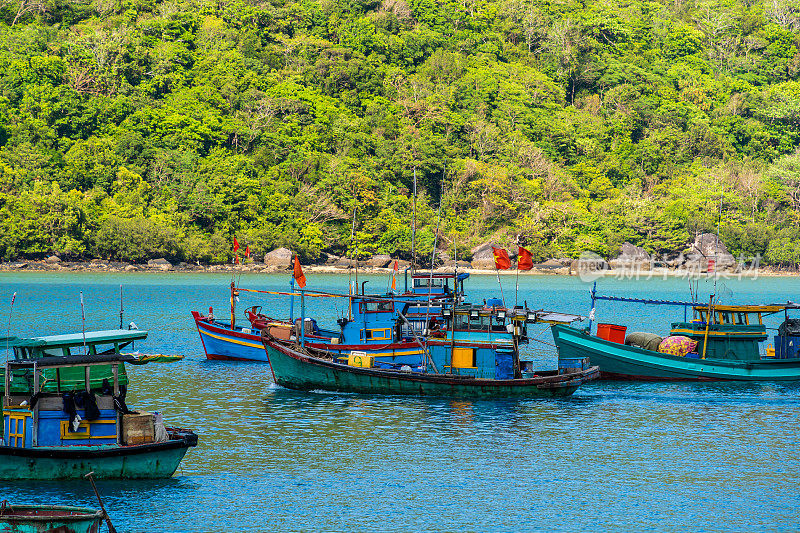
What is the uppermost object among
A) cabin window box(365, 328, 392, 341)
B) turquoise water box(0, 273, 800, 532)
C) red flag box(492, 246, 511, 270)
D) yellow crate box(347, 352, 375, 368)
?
red flag box(492, 246, 511, 270)

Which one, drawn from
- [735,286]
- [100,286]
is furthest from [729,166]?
[100,286]

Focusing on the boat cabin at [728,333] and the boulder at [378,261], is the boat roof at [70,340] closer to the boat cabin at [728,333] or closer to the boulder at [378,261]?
the boat cabin at [728,333]

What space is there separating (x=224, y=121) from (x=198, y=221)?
22.3 metres

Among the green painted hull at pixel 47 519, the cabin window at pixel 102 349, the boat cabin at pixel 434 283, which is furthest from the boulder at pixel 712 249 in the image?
the green painted hull at pixel 47 519

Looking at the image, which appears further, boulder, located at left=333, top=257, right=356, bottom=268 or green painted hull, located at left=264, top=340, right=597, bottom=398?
boulder, located at left=333, top=257, right=356, bottom=268

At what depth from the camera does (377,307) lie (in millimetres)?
38812

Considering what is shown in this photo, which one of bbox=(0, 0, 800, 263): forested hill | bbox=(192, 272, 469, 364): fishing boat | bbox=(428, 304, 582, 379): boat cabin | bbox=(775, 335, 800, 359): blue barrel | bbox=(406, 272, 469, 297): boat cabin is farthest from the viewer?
bbox=(0, 0, 800, 263): forested hill

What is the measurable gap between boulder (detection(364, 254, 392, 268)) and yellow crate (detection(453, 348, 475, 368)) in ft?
313

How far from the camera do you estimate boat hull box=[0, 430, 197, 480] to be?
21.2 m

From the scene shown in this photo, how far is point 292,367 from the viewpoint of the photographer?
3494 centimetres

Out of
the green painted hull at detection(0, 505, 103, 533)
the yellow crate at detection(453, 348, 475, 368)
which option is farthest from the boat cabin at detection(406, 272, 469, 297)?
the green painted hull at detection(0, 505, 103, 533)

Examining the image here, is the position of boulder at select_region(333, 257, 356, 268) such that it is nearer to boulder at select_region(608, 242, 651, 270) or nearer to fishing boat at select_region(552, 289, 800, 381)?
boulder at select_region(608, 242, 651, 270)

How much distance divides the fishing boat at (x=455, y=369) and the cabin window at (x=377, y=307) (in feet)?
11.8

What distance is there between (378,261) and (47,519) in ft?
374
